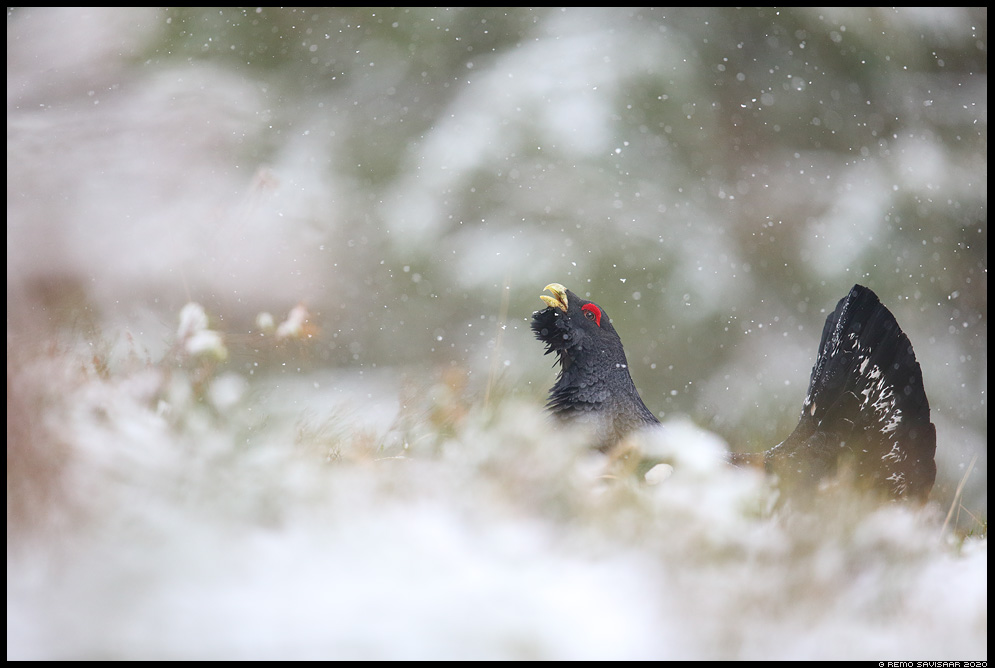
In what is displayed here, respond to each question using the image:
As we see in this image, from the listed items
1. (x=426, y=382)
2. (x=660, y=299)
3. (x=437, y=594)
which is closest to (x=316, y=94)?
(x=426, y=382)

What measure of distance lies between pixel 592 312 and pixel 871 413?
295 mm

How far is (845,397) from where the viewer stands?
2.51 feet

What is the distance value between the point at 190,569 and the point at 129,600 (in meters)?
0.05

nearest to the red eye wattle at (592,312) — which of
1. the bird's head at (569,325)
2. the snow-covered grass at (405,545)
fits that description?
the bird's head at (569,325)

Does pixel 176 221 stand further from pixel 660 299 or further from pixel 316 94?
pixel 660 299

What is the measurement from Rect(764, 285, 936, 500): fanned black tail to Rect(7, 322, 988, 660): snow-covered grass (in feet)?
0.14

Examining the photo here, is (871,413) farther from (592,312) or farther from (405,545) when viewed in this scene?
(405,545)

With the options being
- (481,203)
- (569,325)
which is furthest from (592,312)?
(481,203)

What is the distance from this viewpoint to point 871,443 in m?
0.76

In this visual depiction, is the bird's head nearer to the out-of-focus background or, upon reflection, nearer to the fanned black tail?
the out-of-focus background

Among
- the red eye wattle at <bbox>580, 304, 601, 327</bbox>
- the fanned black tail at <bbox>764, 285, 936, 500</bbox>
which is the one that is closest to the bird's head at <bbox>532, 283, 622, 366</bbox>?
the red eye wattle at <bbox>580, 304, 601, 327</bbox>

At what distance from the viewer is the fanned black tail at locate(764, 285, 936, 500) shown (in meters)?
0.75

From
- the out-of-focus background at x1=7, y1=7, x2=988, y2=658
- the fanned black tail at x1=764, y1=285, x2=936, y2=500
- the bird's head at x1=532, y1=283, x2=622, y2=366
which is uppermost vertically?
the out-of-focus background at x1=7, y1=7, x2=988, y2=658

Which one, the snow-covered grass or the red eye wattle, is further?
the red eye wattle
